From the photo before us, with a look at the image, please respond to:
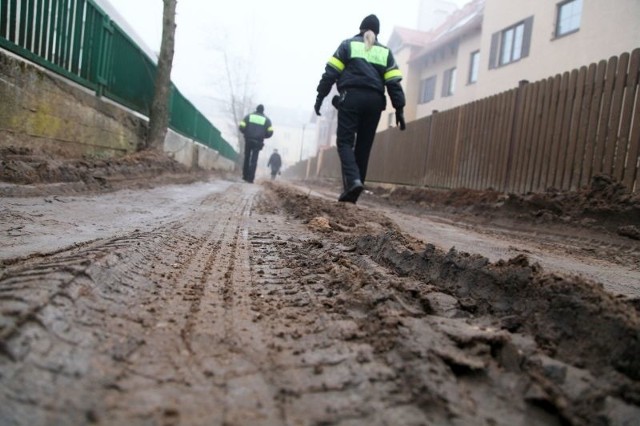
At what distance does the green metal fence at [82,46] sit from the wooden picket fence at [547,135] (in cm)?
656

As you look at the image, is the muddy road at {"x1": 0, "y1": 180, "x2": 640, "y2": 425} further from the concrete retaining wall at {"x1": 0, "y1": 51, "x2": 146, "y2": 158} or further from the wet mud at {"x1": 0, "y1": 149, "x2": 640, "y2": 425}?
the concrete retaining wall at {"x1": 0, "y1": 51, "x2": 146, "y2": 158}

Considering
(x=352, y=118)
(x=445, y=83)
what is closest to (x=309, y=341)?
(x=352, y=118)

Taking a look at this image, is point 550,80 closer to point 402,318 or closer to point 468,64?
point 402,318

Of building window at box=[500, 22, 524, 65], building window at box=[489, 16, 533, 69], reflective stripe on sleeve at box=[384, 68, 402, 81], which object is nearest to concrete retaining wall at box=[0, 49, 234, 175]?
reflective stripe on sleeve at box=[384, 68, 402, 81]

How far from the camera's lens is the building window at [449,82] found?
21.2 meters

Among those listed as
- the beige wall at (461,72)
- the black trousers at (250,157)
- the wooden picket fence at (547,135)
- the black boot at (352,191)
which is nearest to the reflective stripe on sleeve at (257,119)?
the black trousers at (250,157)

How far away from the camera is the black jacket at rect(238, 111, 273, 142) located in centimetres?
1292

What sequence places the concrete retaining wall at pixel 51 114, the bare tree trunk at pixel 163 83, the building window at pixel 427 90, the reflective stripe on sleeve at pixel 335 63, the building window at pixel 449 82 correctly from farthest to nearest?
1. the building window at pixel 427 90
2. the building window at pixel 449 82
3. the bare tree trunk at pixel 163 83
4. the reflective stripe on sleeve at pixel 335 63
5. the concrete retaining wall at pixel 51 114

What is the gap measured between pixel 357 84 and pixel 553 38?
11080 mm

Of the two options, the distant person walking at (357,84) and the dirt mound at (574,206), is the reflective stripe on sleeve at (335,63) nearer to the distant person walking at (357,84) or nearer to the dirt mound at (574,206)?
the distant person walking at (357,84)

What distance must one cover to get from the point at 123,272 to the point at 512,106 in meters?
7.15

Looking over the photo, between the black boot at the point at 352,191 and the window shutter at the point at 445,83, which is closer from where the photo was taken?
the black boot at the point at 352,191

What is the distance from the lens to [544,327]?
49.9 inches

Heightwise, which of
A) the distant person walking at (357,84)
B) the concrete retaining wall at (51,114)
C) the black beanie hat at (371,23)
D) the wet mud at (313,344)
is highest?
the black beanie hat at (371,23)
